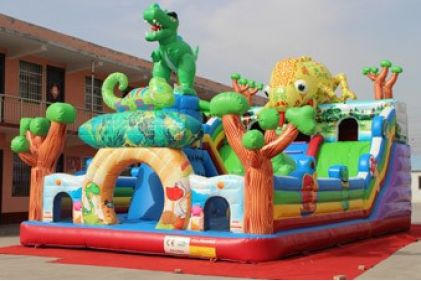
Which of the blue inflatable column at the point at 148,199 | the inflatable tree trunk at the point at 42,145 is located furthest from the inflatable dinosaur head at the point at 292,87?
the inflatable tree trunk at the point at 42,145

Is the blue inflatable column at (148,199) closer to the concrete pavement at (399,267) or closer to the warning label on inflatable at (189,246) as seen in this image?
the warning label on inflatable at (189,246)

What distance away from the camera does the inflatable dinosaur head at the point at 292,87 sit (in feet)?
45.8

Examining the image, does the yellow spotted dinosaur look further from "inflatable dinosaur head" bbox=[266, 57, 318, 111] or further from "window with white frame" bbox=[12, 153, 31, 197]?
"window with white frame" bbox=[12, 153, 31, 197]

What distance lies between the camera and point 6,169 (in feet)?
54.4

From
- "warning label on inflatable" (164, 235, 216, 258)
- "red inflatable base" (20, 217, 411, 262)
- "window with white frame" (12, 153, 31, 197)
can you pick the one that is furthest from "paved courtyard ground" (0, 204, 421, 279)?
"window with white frame" (12, 153, 31, 197)

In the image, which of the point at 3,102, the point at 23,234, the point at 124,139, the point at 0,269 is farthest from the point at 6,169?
the point at 0,269

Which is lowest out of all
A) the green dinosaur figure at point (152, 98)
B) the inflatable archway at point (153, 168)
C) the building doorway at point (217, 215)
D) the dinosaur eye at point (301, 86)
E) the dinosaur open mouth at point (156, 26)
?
the building doorway at point (217, 215)

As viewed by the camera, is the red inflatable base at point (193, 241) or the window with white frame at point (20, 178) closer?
the red inflatable base at point (193, 241)

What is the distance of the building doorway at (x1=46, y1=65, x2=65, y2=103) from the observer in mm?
18062

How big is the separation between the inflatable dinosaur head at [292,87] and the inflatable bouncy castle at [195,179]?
1.15 meters

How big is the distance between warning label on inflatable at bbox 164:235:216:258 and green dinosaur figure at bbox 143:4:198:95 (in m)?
2.85

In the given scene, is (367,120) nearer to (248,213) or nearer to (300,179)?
(300,179)

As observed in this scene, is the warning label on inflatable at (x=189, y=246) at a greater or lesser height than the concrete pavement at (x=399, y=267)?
greater

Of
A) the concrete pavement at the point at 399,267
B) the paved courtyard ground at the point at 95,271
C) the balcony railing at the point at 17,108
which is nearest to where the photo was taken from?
the paved courtyard ground at the point at 95,271
